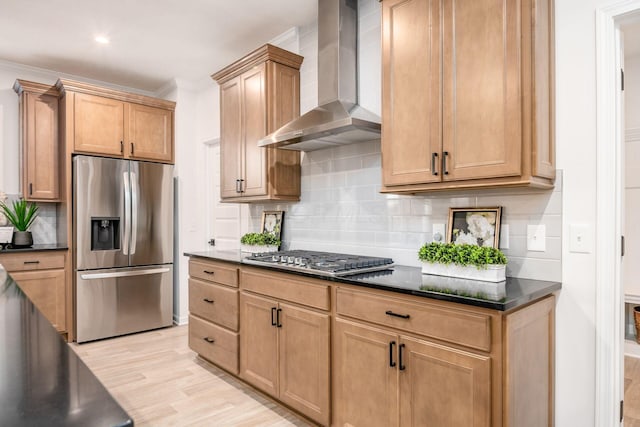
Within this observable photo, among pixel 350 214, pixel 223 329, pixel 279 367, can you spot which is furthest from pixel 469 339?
pixel 223 329

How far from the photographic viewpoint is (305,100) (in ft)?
11.2

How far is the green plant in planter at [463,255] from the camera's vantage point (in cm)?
188

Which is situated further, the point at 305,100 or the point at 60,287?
the point at 60,287

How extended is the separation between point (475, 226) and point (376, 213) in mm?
763

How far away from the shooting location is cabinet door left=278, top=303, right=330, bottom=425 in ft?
7.25

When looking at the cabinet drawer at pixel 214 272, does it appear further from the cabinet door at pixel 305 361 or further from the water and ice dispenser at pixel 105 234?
the water and ice dispenser at pixel 105 234

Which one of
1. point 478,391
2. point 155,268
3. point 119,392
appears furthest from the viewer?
point 155,268

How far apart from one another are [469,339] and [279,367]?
4.42ft

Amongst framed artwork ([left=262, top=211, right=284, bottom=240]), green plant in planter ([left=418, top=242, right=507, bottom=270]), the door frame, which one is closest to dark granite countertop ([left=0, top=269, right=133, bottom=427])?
green plant in planter ([left=418, top=242, right=507, bottom=270])

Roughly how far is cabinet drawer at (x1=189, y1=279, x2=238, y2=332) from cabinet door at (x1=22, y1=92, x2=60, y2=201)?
79.2 inches

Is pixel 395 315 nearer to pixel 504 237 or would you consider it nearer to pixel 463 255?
pixel 463 255

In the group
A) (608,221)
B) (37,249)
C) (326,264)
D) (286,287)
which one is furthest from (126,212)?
(608,221)

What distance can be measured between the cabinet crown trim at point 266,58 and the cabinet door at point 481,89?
161 cm

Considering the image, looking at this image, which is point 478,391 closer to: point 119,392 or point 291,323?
point 291,323
